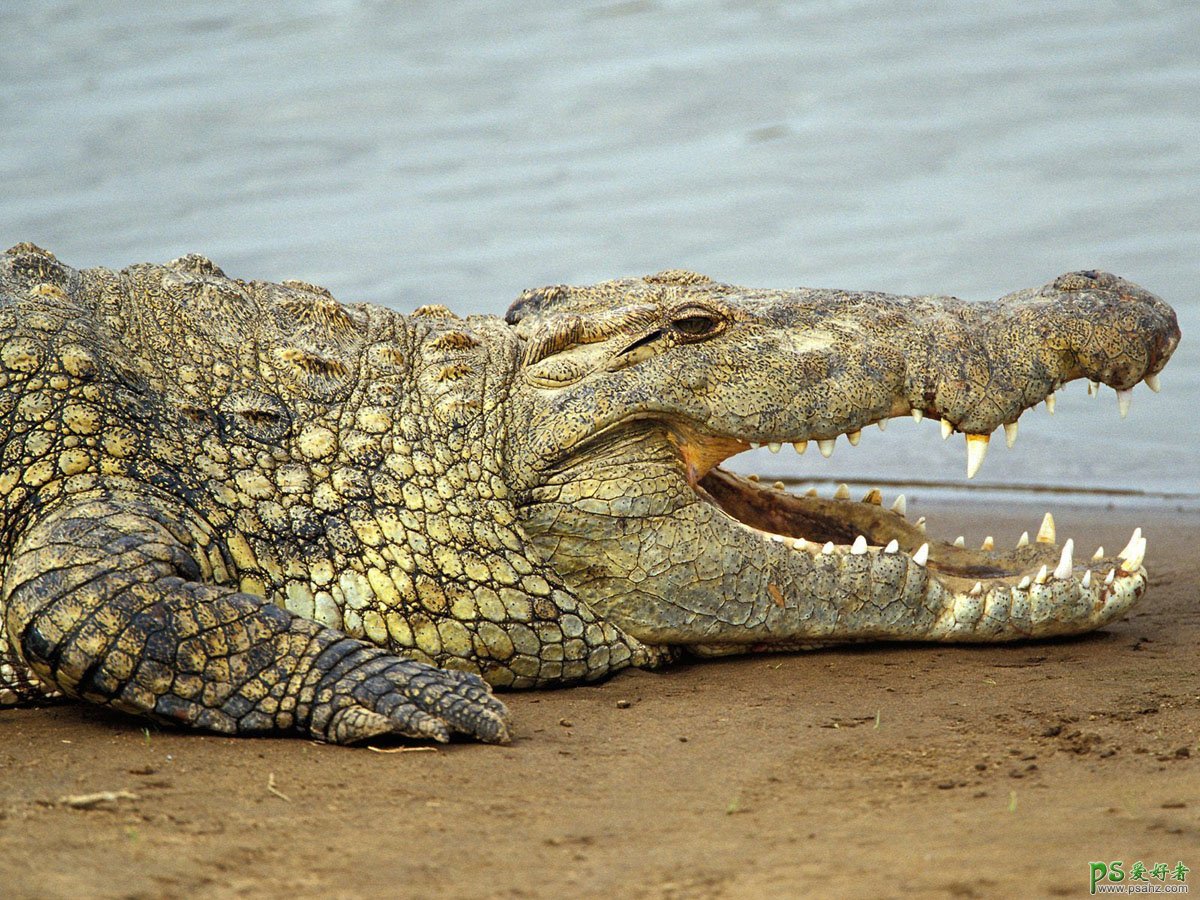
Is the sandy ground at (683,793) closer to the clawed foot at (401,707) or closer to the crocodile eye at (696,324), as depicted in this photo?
the clawed foot at (401,707)

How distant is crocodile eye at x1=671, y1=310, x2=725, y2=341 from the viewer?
4.71 metres

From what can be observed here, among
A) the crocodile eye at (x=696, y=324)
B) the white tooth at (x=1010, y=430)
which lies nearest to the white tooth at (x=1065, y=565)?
the white tooth at (x=1010, y=430)

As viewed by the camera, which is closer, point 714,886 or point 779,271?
point 714,886

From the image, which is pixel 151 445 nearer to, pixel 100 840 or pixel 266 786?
pixel 266 786

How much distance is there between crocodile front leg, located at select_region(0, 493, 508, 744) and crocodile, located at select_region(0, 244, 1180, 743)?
0.19 m

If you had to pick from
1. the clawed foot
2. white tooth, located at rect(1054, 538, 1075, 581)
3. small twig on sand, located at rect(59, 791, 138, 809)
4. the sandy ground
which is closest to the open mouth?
white tooth, located at rect(1054, 538, 1075, 581)

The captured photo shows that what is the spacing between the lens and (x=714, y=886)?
100 inches

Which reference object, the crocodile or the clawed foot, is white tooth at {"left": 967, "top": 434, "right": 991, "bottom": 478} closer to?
the crocodile

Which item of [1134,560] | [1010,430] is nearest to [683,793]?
[1010,430]

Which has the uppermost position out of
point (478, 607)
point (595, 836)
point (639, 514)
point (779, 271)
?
point (779, 271)

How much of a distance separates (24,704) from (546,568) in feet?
5.57

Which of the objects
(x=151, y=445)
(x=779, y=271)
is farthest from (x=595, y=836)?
(x=779, y=271)

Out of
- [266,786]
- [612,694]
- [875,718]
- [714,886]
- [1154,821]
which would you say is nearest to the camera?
[714,886]

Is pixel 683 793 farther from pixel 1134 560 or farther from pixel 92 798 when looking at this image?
pixel 1134 560
